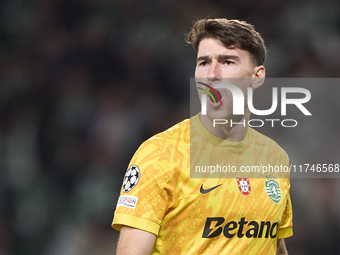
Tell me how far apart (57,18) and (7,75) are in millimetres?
781

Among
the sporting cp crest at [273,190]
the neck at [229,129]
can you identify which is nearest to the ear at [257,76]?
the neck at [229,129]

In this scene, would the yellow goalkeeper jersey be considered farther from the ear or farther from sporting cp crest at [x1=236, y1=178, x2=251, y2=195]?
the ear

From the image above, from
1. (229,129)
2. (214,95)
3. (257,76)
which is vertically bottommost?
(229,129)

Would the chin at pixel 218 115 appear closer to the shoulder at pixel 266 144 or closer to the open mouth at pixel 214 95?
the open mouth at pixel 214 95

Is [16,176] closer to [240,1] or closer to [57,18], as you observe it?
[57,18]

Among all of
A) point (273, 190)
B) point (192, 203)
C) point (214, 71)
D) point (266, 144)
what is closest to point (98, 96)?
point (266, 144)

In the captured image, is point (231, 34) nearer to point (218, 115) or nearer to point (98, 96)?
point (218, 115)

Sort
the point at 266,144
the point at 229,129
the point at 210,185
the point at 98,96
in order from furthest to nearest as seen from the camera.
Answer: the point at 98,96
the point at 266,144
the point at 229,129
the point at 210,185

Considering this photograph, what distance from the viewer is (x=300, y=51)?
468 centimetres

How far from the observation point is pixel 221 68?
200 cm

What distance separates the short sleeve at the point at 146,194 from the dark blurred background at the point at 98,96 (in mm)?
2579

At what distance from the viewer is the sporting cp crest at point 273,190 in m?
2.03

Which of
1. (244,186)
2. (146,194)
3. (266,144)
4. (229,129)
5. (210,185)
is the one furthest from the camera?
(266,144)

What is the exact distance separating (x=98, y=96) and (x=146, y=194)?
2963 mm
